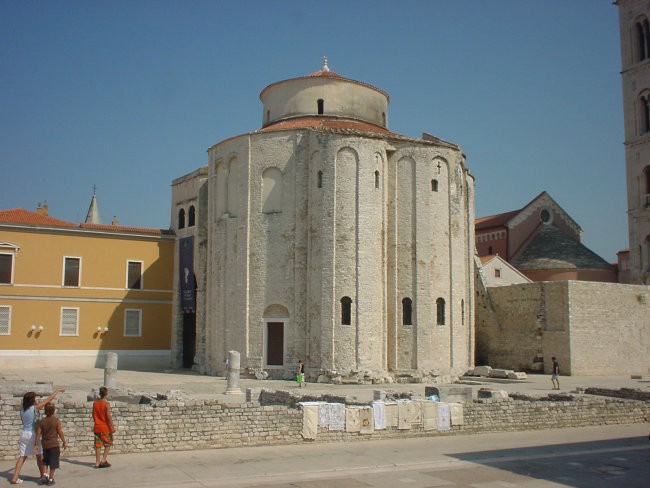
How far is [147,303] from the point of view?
35875mm

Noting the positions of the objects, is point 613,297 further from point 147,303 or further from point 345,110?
point 147,303

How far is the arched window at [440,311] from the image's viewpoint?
30.2m

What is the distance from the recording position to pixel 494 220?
50.5m

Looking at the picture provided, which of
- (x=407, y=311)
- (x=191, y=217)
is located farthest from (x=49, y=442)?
(x=191, y=217)

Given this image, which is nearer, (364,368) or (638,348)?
(364,368)

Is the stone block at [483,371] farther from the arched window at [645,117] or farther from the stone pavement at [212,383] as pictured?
the arched window at [645,117]

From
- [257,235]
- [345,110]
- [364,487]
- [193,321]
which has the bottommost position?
[364,487]

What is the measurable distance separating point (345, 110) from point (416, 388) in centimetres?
1489

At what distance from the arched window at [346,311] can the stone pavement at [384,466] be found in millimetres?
13263

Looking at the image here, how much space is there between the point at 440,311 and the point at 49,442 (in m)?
22.0

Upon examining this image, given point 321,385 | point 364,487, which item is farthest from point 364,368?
point 364,487

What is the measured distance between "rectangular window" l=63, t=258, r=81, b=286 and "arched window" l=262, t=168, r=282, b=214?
10.7 meters

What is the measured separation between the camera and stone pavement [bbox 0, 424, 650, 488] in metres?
11.0

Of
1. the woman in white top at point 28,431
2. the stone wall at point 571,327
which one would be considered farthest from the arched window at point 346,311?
the woman in white top at point 28,431
